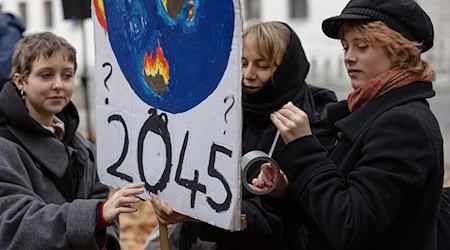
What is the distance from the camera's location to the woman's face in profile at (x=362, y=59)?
8.24 feet

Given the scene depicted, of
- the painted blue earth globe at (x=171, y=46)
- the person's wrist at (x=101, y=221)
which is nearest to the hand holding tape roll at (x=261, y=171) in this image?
the painted blue earth globe at (x=171, y=46)

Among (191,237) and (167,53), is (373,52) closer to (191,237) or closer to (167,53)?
(167,53)

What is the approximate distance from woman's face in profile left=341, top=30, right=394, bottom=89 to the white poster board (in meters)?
0.37

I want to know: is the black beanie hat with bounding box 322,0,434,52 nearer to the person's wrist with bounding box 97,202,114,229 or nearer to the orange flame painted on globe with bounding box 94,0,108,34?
the orange flame painted on globe with bounding box 94,0,108,34

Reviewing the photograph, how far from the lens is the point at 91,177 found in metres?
3.56

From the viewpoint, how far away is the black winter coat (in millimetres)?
2389

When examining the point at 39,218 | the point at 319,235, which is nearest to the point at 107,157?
the point at 39,218

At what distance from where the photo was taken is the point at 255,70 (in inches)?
126

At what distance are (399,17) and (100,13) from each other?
44.5 inches

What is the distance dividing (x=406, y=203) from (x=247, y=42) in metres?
1.01

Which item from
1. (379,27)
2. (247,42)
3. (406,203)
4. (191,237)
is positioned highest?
(379,27)

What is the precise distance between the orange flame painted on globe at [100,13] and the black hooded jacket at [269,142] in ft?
1.90

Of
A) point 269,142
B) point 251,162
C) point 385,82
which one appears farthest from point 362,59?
point 269,142

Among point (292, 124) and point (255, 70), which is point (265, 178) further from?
point (255, 70)
